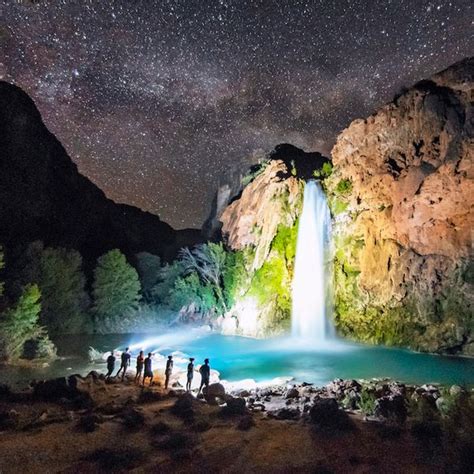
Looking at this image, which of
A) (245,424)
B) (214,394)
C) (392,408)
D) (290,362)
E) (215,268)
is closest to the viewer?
(245,424)

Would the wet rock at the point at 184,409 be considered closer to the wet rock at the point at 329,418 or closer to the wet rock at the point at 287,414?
the wet rock at the point at 287,414

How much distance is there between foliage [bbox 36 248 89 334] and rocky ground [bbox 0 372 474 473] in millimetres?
23418

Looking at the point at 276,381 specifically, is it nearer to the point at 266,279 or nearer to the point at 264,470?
the point at 264,470

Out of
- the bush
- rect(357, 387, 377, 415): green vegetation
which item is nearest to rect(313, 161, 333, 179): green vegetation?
rect(357, 387, 377, 415): green vegetation

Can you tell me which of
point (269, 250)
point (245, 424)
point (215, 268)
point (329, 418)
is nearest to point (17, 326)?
point (245, 424)

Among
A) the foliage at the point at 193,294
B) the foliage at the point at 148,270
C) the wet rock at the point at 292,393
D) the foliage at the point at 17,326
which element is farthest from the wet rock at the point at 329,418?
the foliage at the point at 148,270

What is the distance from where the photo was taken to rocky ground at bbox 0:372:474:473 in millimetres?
7965

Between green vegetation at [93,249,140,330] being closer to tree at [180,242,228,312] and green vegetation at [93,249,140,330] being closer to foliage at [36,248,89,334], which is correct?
foliage at [36,248,89,334]

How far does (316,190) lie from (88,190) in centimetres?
7271

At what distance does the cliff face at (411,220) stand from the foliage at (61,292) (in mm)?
27932

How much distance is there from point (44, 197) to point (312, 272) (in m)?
57.6

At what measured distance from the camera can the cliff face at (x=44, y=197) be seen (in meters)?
61.7

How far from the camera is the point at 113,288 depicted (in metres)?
46.4

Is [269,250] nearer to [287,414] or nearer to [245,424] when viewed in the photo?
[287,414]
